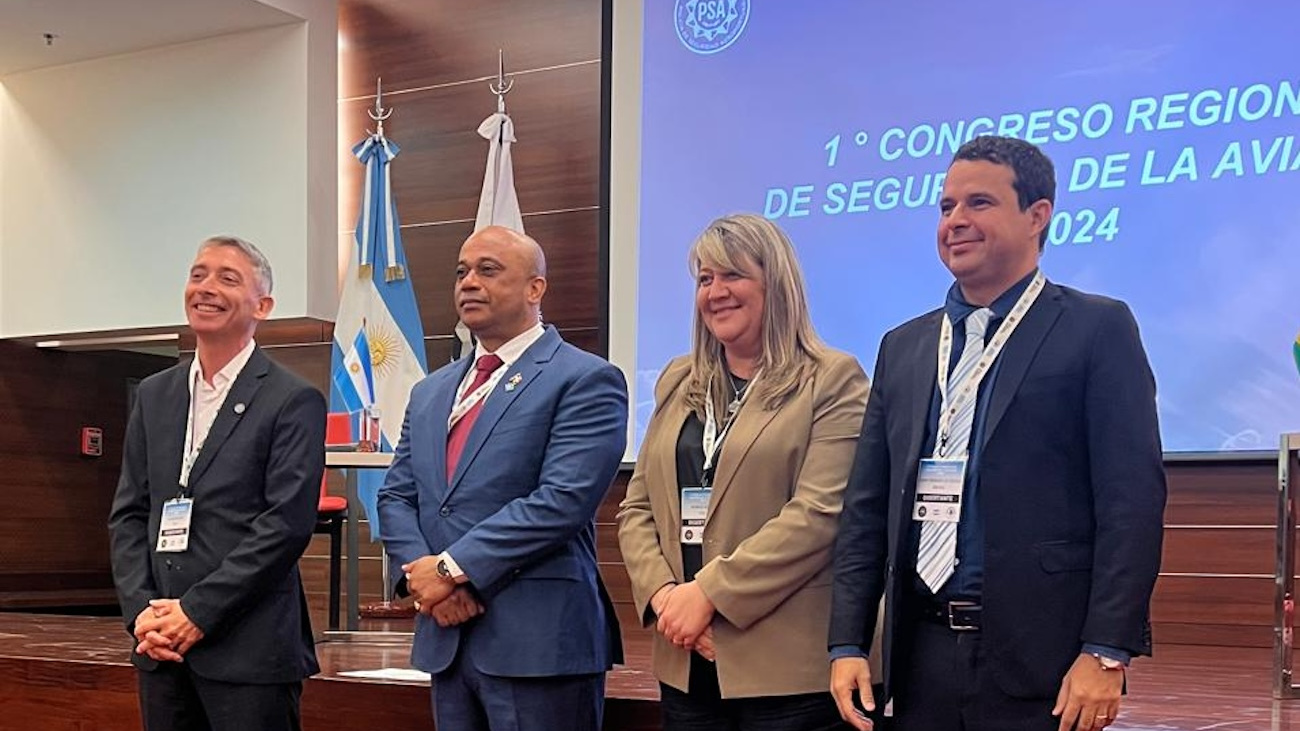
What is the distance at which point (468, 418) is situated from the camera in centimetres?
271

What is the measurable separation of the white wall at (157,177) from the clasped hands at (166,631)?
4.35 m

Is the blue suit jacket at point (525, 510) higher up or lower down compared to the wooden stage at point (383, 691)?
higher up

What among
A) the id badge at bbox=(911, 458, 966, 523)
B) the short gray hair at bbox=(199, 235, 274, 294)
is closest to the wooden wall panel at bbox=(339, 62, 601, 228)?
the short gray hair at bbox=(199, 235, 274, 294)

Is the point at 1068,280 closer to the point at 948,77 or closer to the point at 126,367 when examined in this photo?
the point at 948,77

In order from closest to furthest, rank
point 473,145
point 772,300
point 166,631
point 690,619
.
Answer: point 690,619 → point 772,300 → point 166,631 → point 473,145

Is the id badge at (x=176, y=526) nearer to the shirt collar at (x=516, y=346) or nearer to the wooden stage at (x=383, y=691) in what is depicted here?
the shirt collar at (x=516, y=346)

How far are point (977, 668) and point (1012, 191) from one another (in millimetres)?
669

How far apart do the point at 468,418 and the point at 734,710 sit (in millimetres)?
761

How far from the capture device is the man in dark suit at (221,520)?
2664 millimetres

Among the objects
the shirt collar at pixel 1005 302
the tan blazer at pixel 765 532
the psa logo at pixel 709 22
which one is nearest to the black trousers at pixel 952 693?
the tan blazer at pixel 765 532

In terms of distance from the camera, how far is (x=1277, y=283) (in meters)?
4.83

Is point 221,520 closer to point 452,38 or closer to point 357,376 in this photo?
point 357,376

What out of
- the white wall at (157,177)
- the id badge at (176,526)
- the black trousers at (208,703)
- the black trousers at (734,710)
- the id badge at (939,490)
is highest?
the white wall at (157,177)

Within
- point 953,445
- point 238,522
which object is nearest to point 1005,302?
point 953,445
